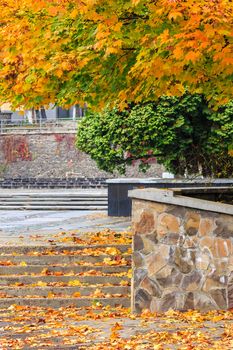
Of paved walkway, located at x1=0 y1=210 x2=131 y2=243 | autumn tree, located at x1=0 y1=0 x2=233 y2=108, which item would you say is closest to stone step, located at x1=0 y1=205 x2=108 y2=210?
paved walkway, located at x1=0 y1=210 x2=131 y2=243

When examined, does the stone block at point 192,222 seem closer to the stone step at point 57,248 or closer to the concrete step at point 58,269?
the concrete step at point 58,269

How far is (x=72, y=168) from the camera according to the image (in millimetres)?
61031

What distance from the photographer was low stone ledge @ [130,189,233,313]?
12.8 metres

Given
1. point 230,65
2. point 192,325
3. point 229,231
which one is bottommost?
point 192,325

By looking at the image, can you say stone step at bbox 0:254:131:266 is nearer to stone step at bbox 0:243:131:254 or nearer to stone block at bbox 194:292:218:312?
stone step at bbox 0:243:131:254

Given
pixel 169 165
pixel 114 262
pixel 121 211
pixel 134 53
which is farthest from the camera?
pixel 169 165

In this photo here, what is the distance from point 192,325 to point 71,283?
3.44 meters

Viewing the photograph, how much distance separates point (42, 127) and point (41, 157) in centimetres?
194

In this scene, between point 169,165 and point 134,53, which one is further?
point 169,165

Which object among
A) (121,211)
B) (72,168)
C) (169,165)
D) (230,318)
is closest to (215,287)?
(230,318)

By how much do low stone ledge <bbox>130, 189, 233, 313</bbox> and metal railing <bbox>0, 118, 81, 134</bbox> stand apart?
157ft

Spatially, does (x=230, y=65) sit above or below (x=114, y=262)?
above

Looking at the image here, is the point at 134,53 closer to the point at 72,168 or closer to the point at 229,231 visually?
the point at 229,231

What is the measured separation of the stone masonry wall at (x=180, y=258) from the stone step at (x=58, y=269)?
59.7 inches
